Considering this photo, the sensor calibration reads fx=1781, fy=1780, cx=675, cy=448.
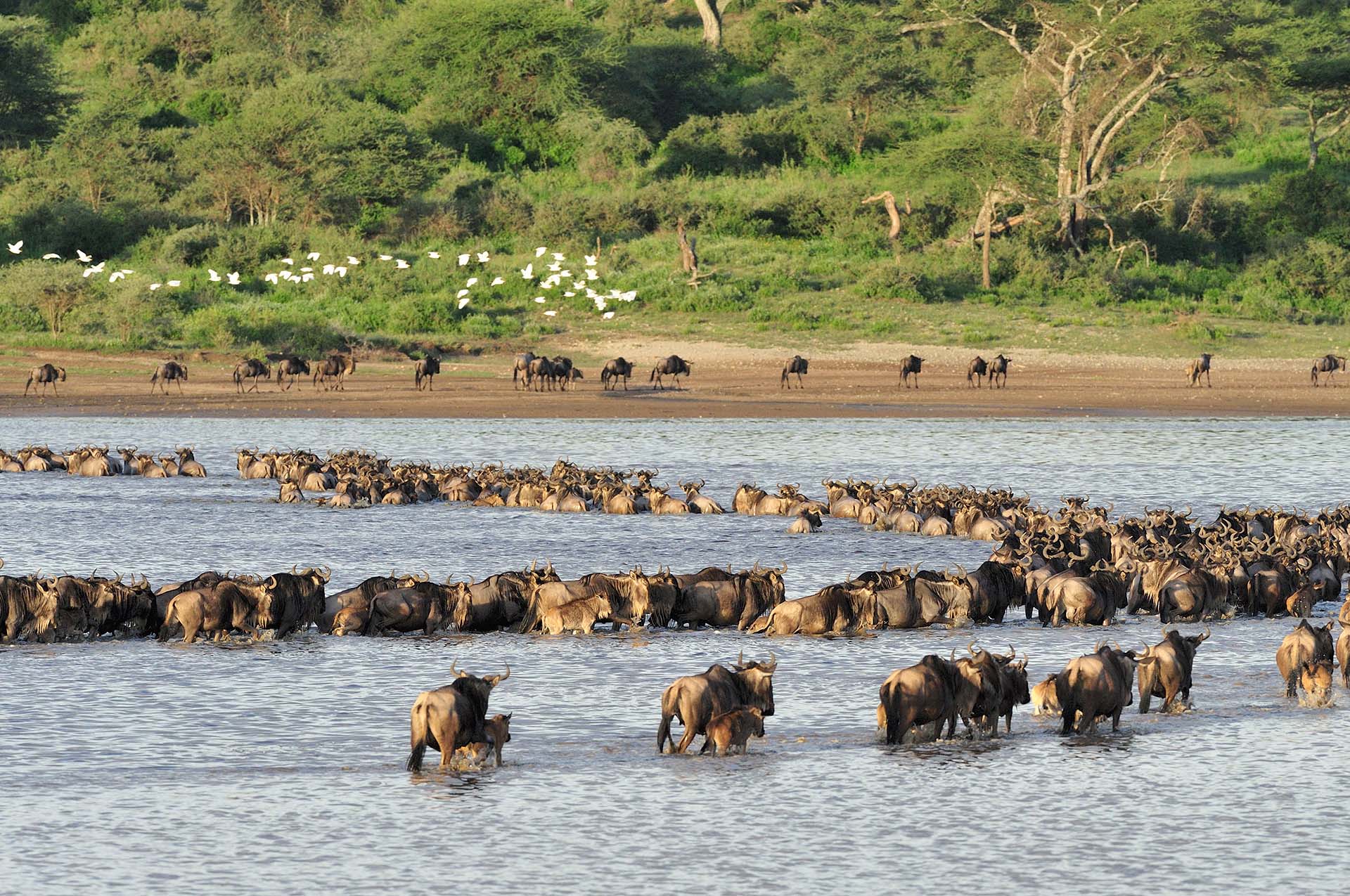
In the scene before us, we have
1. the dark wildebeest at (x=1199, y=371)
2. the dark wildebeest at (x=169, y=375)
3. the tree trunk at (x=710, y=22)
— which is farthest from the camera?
the tree trunk at (x=710, y=22)

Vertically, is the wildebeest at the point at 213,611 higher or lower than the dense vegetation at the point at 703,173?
lower

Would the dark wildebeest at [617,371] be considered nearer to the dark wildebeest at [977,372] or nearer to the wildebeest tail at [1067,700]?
the dark wildebeest at [977,372]

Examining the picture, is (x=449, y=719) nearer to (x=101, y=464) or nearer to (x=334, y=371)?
(x=101, y=464)

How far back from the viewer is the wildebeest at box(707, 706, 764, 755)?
35.4 feet

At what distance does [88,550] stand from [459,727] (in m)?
10.4

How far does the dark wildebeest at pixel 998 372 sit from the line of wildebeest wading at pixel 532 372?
2 centimetres

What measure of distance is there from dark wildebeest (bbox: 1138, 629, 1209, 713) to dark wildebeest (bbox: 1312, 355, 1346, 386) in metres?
33.5

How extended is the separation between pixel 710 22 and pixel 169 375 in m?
53.0

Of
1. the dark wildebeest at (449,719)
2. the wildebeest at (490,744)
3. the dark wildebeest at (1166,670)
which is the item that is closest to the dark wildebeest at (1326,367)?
the dark wildebeest at (1166,670)

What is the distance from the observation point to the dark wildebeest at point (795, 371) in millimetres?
41062

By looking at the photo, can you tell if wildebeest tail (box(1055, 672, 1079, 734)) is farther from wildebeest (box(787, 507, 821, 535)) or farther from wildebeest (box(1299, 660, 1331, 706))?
wildebeest (box(787, 507, 821, 535))

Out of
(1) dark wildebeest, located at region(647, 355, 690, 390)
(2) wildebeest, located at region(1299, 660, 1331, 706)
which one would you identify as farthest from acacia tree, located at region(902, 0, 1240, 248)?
(2) wildebeest, located at region(1299, 660, 1331, 706)

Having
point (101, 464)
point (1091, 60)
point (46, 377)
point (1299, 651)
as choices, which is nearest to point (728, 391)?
point (46, 377)

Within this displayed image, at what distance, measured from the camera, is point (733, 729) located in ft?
35.4
